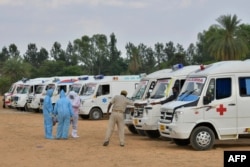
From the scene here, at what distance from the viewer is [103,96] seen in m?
25.9

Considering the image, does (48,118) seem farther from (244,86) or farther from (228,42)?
(228,42)

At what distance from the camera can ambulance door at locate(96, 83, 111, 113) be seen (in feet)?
84.8

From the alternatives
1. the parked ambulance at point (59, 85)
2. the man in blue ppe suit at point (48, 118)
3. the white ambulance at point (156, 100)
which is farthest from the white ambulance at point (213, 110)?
the parked ambulance at point (59, 85)

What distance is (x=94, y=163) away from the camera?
1137 cm

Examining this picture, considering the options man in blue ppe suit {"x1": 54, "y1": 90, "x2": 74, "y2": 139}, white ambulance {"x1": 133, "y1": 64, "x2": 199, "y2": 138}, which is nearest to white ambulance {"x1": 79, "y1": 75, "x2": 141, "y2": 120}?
man in blue ppe suit {"x1": 54, "y1": 90, "x2": 74, "y2": 139}

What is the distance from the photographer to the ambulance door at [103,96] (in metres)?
25.9

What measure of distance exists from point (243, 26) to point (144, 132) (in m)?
53.3

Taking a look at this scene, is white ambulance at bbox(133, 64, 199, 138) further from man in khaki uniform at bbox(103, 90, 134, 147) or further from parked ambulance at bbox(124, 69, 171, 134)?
man in khaki uniform at bbox(103, 90, 134, 147)

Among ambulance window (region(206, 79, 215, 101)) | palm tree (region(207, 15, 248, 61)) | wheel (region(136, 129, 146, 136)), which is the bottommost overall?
wheel (region(136, 129, 146, 136))

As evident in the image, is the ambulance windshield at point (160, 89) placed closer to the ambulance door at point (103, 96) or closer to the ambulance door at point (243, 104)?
the ambulance door at point (243, 104)

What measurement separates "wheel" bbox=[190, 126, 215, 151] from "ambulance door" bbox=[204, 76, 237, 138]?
26 cm

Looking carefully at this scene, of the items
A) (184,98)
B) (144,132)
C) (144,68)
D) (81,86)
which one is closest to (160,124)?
(184,98)

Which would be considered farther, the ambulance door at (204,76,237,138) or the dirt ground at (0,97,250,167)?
the ambulance door at (204,76,237,138)

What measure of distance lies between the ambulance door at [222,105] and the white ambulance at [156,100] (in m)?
2.84
